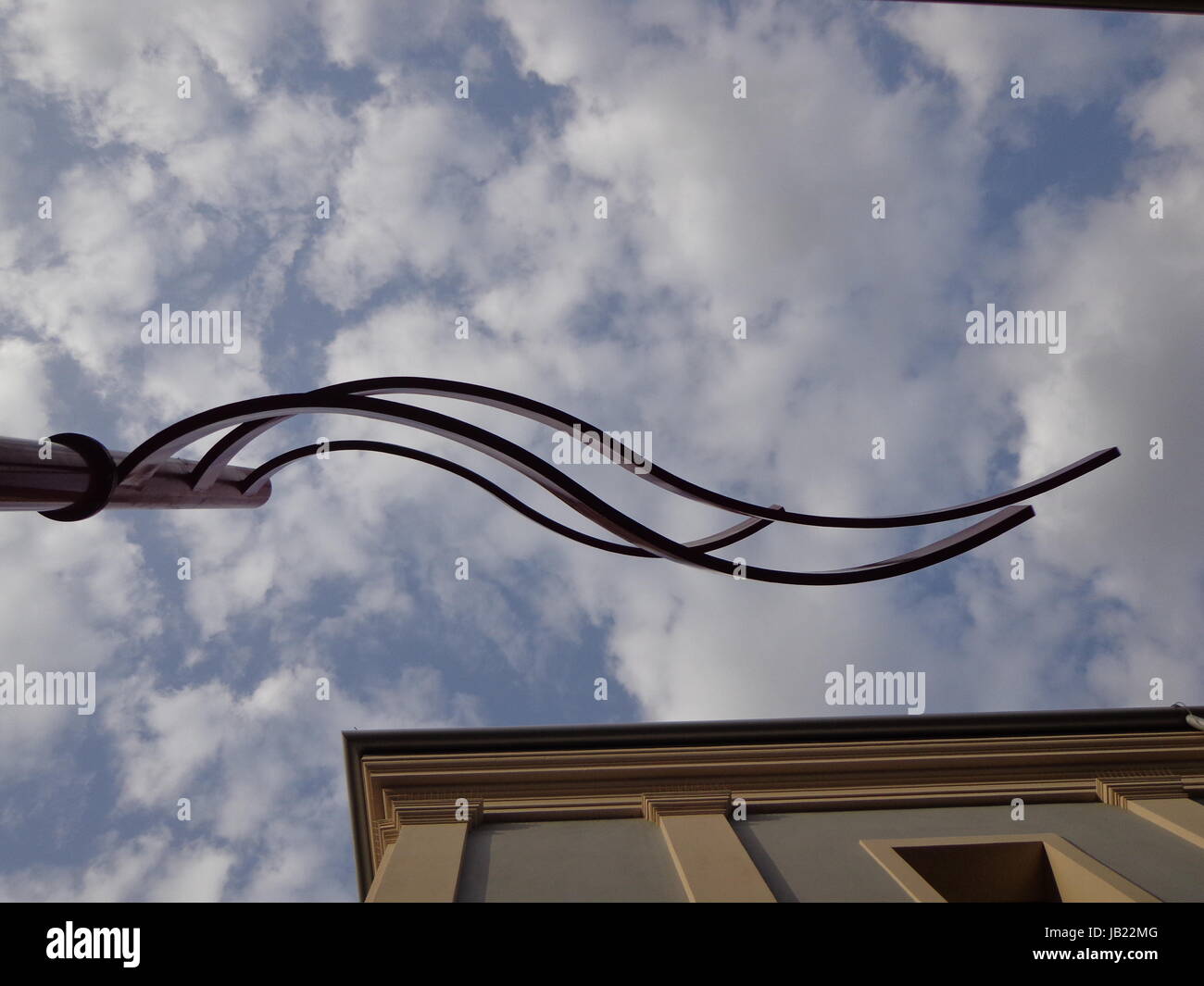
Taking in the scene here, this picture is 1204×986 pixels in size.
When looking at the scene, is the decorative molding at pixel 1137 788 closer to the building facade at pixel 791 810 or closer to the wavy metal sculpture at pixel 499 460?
the building facade at pixel 791 810

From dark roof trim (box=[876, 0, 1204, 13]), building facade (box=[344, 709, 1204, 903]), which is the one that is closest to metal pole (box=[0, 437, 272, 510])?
building facade (box=[344, 709, 1204, 903])

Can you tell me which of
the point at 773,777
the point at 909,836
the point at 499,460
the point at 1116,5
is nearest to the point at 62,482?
the point at 499,460

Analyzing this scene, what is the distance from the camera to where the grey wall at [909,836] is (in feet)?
23.1

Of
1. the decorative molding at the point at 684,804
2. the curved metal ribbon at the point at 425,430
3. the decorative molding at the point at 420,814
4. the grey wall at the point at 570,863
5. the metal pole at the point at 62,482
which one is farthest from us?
the decorative molding at the point at 684,804

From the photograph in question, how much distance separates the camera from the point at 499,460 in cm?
467

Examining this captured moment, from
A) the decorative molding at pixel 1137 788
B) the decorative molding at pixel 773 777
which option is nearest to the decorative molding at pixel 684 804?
the decorative molding at pixel 773 777

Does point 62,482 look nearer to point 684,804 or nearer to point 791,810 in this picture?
point 684,804

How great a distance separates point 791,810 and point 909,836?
1.17m

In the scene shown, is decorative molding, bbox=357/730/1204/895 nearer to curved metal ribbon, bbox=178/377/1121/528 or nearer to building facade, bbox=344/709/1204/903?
building facade, bbox=344/709/1204/903

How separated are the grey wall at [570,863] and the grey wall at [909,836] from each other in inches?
40.8

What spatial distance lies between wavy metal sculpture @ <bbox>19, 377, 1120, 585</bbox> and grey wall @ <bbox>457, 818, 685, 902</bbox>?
3.65 metres

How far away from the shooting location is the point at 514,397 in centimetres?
468

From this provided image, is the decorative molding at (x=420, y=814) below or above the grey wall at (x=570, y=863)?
above
